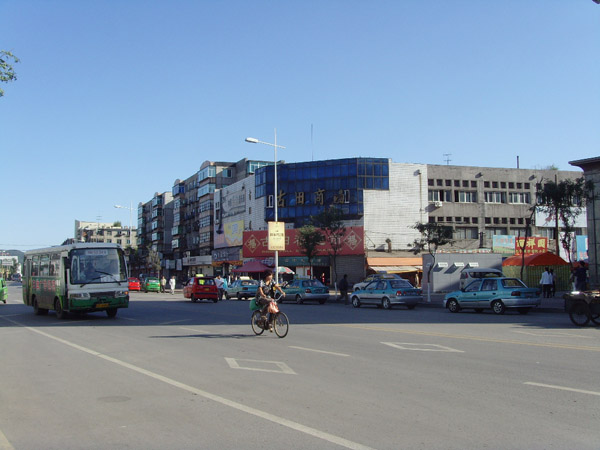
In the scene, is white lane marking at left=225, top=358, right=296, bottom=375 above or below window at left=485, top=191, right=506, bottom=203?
below

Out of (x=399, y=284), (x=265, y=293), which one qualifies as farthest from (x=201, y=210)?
(x=265, y=293)

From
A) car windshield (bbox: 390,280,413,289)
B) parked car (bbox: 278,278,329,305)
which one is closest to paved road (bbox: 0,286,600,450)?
car windshield (bbox: 390,280,413,289)

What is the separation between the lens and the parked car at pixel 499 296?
22.2 metres

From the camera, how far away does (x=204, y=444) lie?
221 inches

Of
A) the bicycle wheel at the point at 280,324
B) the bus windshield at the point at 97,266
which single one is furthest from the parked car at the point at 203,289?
the bicycle wheel at the point at 280,324

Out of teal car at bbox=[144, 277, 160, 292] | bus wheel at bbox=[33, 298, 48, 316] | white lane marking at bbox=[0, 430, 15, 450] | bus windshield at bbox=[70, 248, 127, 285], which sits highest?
bus windshield at bbox=[70, 248, 127, 285]

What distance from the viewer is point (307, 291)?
1363 inches

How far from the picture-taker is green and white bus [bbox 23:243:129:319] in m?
20.8

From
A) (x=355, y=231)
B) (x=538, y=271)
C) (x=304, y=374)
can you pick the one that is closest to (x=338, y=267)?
(x=355, y=231)

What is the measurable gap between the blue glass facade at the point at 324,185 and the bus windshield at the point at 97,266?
40.9m

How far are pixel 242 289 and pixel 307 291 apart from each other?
8.81 m

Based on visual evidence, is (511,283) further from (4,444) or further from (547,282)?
(4,444)

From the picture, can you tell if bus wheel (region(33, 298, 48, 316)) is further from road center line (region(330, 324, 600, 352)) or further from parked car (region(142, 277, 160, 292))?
parked car (region(142, 277, 160, 292))

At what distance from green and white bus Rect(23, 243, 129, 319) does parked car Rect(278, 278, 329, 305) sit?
14.2 meters
